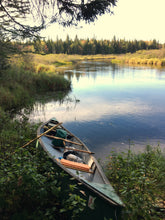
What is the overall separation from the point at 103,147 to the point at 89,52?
85.5 m

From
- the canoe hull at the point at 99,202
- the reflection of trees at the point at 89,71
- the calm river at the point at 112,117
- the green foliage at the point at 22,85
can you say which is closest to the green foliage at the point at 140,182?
the canoe hull at the point at 99,202

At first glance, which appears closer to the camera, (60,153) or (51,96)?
(60,153)

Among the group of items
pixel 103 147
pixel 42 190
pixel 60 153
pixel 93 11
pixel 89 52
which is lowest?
pixel 103 147

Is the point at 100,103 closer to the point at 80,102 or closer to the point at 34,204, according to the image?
the point at 80,102

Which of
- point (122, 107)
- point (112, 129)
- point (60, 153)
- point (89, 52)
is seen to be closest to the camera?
point (60, 153)

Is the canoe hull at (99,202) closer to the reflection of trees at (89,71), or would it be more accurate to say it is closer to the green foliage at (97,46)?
the reflection of trees at (89,71)

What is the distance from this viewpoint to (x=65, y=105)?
13.4 m

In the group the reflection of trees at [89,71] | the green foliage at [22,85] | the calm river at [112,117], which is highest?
the reflection of trees at [89,71]

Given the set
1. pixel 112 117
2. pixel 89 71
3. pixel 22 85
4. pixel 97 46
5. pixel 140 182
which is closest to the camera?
pixel 140 182

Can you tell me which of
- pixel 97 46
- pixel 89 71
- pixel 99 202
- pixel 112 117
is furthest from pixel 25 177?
pixel 97 46

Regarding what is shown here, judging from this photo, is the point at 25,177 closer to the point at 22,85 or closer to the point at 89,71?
the point at 22,85

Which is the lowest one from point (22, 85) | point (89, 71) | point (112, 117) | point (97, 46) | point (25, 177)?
point (112, 117)

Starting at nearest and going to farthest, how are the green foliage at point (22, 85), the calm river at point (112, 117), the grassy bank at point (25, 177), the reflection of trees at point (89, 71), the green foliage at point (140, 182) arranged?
the grassy bank at point (25, 177), the green foliage at point (140, 182), the calm river at point (112, 117), the green foliage at point (22, 85), the reflection of trees at point (89, 71)

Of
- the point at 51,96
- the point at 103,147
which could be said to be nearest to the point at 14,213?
the point at 103,147
